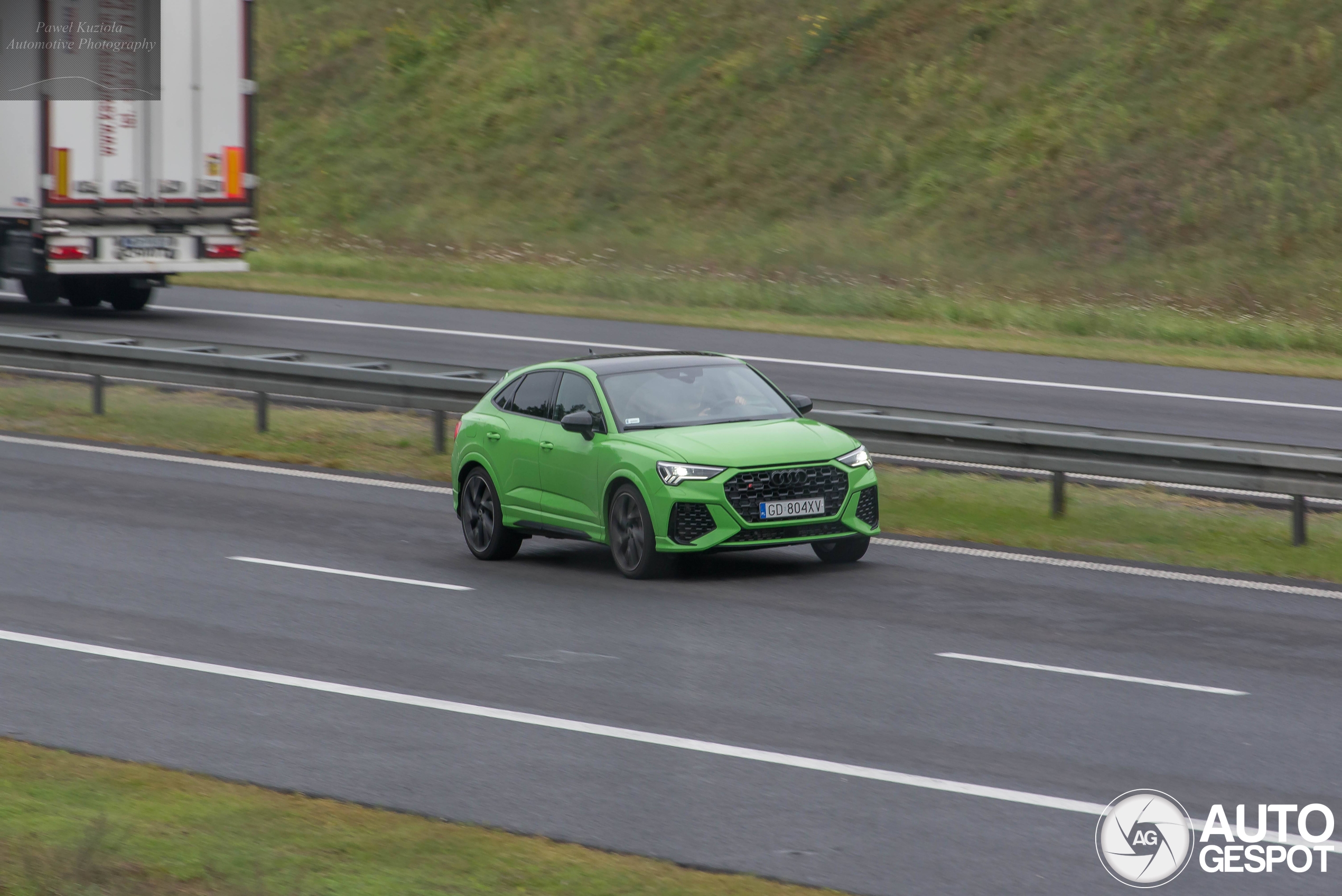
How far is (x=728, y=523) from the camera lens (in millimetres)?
12945

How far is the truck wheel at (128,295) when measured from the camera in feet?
96.2

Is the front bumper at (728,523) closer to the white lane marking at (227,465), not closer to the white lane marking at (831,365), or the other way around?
the white lane marking at (227,465)

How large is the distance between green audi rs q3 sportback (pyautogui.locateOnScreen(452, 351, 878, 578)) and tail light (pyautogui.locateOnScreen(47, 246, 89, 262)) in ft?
43.6

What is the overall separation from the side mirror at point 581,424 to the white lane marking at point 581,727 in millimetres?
3724

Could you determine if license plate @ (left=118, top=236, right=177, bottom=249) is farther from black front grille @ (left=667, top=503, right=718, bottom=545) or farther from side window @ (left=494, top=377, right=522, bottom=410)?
black front grille @ (left=667, top=503, right=718, bottom=545)

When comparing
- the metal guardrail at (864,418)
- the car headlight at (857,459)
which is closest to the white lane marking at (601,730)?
the car headlight at (857,459)

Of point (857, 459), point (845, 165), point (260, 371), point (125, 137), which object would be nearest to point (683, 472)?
point (857, 459)

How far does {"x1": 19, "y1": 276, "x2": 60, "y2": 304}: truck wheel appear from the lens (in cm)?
2919

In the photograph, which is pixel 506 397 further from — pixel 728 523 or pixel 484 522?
pixel 728 523

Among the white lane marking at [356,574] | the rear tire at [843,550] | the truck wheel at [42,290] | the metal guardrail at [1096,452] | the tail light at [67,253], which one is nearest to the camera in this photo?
the white lane marking at [356,574]

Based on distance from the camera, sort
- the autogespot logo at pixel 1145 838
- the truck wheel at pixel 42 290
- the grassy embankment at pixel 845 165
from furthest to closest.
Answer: the grassy embankment at pixel 845 165 → the truck wheel at pixel 42 290 → the autogespot logo at pixel 1145 838

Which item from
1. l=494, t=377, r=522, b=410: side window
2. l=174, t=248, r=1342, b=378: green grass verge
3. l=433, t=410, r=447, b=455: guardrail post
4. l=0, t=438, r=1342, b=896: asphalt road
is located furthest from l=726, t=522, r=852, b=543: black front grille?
l=174, t=248, r=1342, b=378: green grass verge

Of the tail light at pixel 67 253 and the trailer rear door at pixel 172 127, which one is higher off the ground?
the trailer rear door at pixel 172 127

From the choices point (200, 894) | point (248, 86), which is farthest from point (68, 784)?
point (248, 86)
